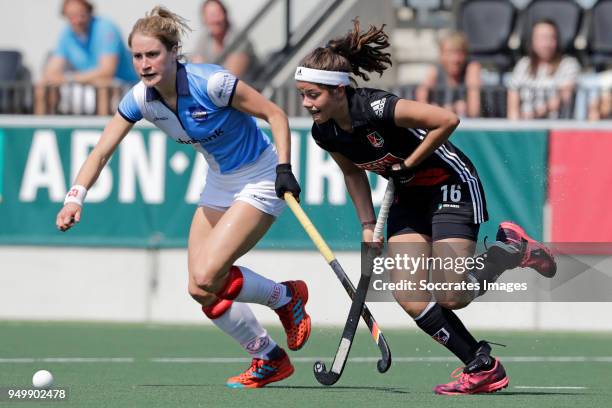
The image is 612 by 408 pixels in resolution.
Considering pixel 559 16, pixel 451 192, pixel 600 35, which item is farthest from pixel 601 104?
pixel 451 192

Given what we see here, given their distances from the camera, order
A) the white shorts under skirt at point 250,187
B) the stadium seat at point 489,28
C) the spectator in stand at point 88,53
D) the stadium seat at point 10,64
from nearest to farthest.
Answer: the white shorts under skirt at point 250,187 < the spectator in stand at point 88,53 < the stadium seat at point 489,28 < the stadium seat at point 10,64

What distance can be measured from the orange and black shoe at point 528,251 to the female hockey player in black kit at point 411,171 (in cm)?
19

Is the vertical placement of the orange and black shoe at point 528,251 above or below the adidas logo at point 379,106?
below

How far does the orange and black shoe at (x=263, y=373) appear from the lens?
713 centimetres

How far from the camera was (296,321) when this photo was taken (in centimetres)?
724

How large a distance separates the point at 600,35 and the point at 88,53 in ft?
14.4

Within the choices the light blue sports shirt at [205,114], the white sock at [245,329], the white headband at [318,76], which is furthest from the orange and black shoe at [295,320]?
the white headband at [318,76]

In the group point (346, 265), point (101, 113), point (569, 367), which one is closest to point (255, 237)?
point (569, 367)

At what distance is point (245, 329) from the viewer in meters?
7.12

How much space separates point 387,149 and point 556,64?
502 centimetres

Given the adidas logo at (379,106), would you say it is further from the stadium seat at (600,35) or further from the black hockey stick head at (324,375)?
the stadium seat at (600,35)

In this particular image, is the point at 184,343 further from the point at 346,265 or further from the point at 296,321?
the point at 296,321

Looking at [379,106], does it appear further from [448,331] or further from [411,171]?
[448,331]

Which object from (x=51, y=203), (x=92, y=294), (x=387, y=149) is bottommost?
(x=92, y=294)
